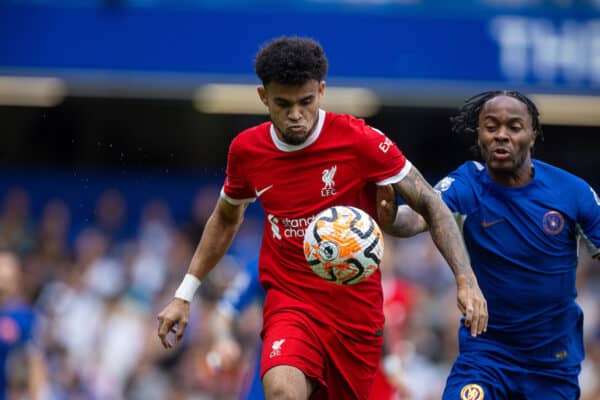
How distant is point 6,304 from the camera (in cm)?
1018

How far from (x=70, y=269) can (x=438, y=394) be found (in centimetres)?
541

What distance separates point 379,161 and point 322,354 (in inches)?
44.0

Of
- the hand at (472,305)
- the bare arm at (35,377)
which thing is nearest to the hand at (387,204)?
the hand at (472,305)

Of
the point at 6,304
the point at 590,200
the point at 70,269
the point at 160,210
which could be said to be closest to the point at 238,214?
the point at 590,200

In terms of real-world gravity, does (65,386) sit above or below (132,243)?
below

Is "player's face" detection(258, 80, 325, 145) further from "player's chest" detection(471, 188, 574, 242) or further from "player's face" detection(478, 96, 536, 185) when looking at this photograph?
"player's chest" detection(471, 188, 574, 242)

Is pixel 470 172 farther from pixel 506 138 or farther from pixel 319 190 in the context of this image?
pixel 319 190

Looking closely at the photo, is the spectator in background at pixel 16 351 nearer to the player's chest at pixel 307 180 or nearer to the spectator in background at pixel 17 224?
the player's chest at pixel 307 180

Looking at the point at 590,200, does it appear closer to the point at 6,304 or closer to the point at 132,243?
the point at 6,304

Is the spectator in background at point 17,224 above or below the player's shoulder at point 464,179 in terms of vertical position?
below

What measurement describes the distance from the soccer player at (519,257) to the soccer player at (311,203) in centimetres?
39

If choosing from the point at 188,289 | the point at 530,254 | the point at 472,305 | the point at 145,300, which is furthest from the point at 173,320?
the point at 145,300

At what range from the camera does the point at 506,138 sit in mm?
6336

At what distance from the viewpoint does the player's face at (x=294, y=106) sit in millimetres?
6047
